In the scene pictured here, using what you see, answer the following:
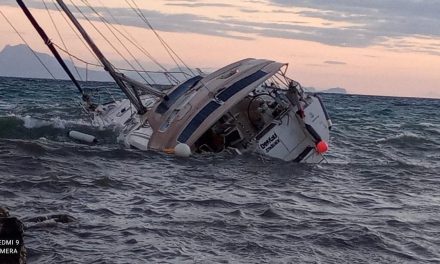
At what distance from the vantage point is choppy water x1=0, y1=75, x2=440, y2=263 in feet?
29.3

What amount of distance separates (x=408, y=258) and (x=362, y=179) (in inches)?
278

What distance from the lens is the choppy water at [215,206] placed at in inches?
352

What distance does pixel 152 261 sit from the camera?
27.1 feet

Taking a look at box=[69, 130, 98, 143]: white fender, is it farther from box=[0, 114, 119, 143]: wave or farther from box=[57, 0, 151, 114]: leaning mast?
box=[57, 0, 151, 114]: leaning mast

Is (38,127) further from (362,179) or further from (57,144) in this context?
(362,179)

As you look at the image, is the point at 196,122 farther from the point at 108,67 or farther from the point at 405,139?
the point at 405,139

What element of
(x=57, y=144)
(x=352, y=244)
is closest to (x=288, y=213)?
(x=352, y=244)

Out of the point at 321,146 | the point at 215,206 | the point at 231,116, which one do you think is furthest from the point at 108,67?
the point at 215,206

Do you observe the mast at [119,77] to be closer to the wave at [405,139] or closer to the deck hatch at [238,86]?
the deck hatch at [238,86]

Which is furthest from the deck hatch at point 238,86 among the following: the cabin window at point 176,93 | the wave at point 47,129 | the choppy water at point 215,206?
the wave at point 47,129

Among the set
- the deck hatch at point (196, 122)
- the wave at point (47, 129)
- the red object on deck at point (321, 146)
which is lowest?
the wave at point (47, 129)

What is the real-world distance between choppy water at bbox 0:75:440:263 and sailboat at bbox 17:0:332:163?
23.7 inches

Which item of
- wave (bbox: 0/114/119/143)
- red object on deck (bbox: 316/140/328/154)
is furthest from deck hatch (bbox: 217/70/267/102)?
wave (bbox: 0/114/119/143)

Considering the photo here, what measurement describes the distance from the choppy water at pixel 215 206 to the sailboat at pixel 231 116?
0.60m
